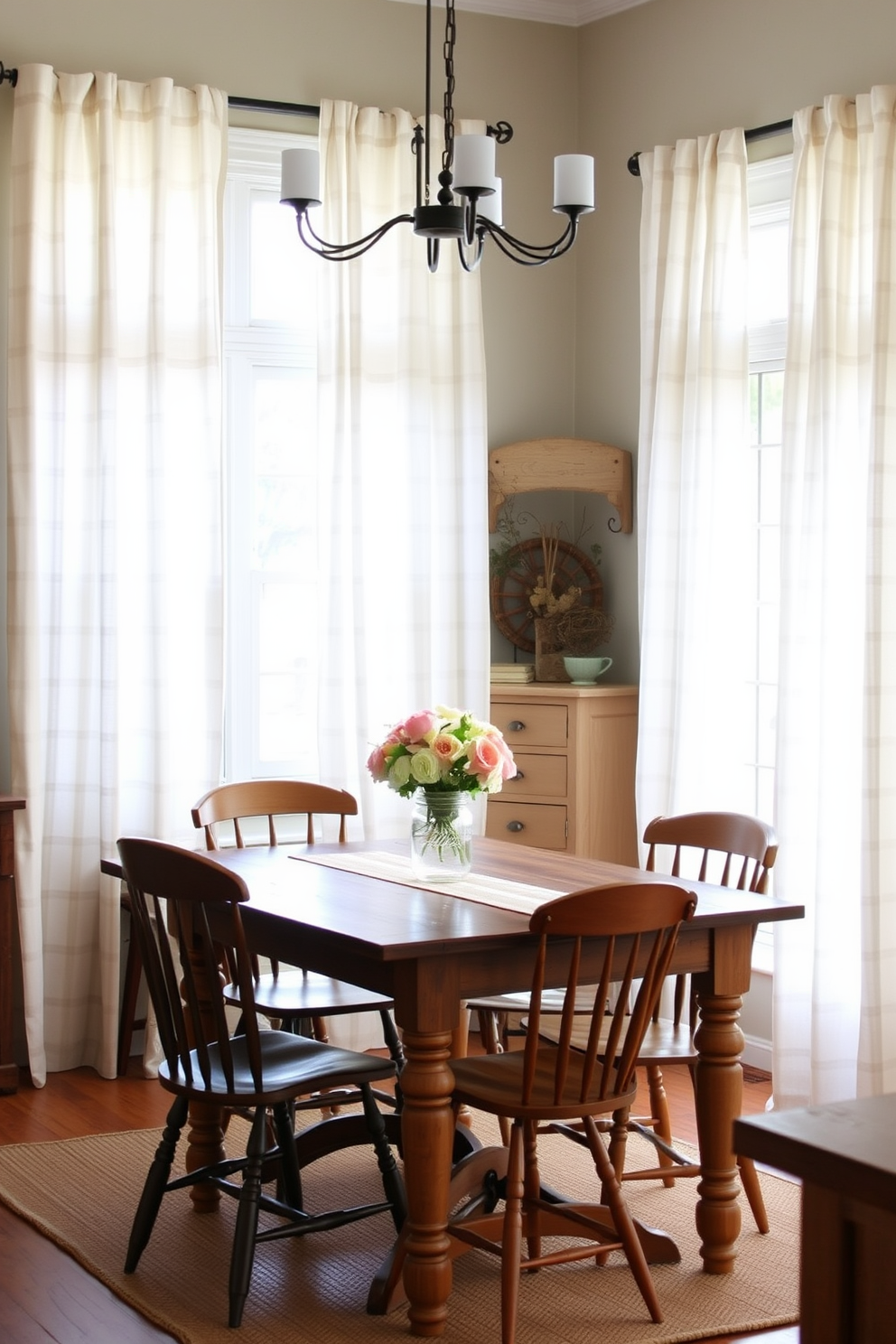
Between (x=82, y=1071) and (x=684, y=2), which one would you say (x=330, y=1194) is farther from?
(x=684, y=2)

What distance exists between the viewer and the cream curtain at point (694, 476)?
4781 millimetres

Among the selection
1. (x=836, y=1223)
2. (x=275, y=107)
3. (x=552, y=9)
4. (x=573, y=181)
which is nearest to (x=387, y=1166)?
(x=836, y=1223)

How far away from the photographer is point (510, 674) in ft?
17.5

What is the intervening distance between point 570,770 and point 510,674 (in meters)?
0.45

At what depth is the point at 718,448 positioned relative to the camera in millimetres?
4801

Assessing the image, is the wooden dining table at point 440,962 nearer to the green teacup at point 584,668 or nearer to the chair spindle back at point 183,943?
the chair spindle back at point 183,943

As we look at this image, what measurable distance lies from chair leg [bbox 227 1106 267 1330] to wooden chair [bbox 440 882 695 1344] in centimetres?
39

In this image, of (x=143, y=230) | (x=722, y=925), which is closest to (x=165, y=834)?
(x=143, y=230)

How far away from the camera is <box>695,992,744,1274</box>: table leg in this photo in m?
3.27

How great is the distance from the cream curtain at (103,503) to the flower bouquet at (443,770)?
5.00 feet

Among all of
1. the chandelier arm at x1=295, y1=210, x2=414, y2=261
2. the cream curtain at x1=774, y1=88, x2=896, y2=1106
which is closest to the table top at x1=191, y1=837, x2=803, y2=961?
the cream curtain at x1=774, y1=88, x2=896, y2=1106

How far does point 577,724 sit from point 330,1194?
1823 mm

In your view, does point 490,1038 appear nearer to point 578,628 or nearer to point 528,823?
point 528,823

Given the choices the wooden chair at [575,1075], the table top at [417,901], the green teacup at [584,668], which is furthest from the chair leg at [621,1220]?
the green teacup at [584,668]
